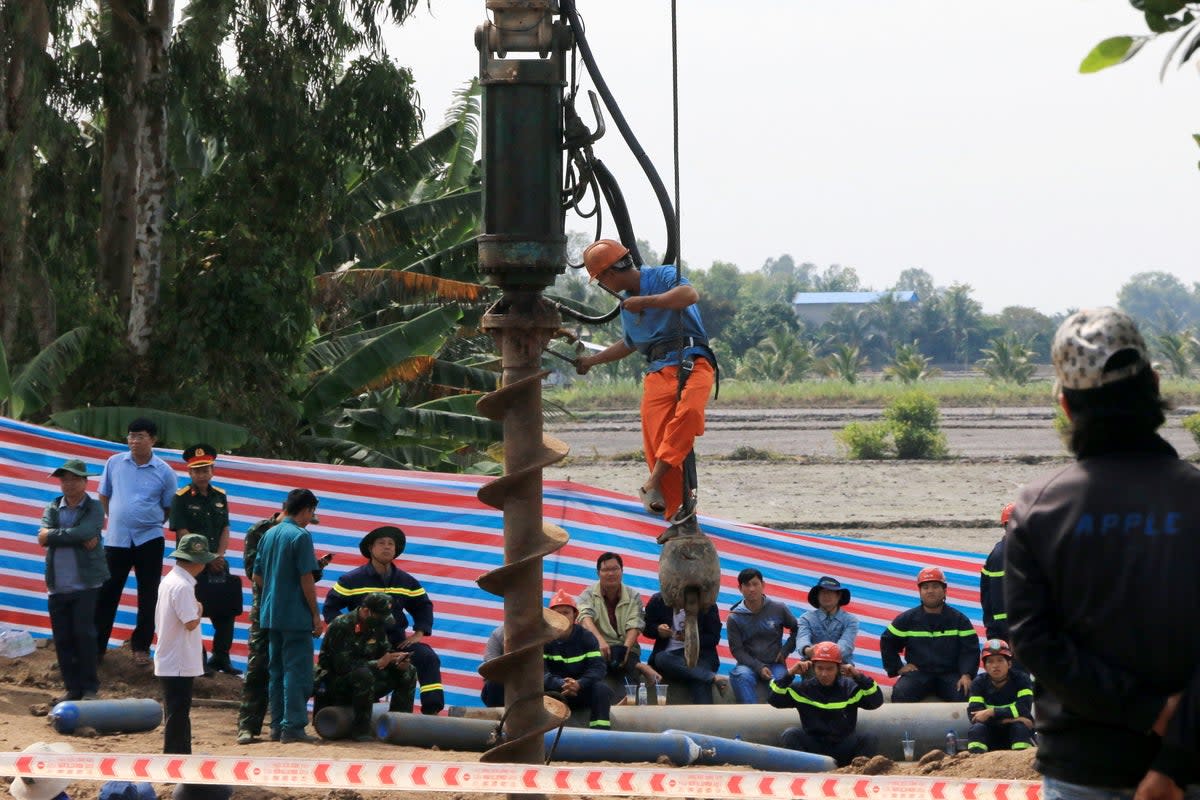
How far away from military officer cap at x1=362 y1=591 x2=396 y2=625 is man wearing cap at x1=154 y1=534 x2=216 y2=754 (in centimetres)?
167

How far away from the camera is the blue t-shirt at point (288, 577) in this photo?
388 inches

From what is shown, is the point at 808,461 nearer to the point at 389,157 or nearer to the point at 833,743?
the point at 389,157

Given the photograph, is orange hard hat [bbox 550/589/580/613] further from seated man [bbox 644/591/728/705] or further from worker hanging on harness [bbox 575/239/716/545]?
worker hanging on harness [bbox 575/239/716/545]

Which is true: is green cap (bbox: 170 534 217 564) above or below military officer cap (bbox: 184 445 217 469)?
below

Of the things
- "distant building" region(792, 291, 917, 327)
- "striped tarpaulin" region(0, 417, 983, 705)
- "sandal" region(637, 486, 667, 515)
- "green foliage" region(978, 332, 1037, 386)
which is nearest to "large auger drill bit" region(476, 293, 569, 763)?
"sandal" region(637, 486, 667, 515)

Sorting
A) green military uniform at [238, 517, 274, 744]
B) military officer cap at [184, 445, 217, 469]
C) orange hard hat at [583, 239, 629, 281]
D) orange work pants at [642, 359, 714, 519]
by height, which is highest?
orange hard hat at [583, 239, 629, 281]

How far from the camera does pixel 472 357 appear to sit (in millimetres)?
23375

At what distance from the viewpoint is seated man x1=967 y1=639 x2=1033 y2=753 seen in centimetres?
1005

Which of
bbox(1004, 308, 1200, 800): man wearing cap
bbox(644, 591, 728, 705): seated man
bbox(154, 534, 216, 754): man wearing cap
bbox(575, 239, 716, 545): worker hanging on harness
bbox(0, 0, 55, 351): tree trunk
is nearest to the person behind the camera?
bbox(1004, 308, 1200, 800): man wearing cap

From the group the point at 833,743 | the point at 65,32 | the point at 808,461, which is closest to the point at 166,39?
the point at 65,32

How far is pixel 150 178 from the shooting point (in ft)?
59.1

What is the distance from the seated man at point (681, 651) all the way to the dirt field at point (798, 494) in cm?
164

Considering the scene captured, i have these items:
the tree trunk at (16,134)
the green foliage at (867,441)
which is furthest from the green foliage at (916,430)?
the tree trunk at (16,134)

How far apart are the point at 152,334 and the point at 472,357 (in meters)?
6.38
